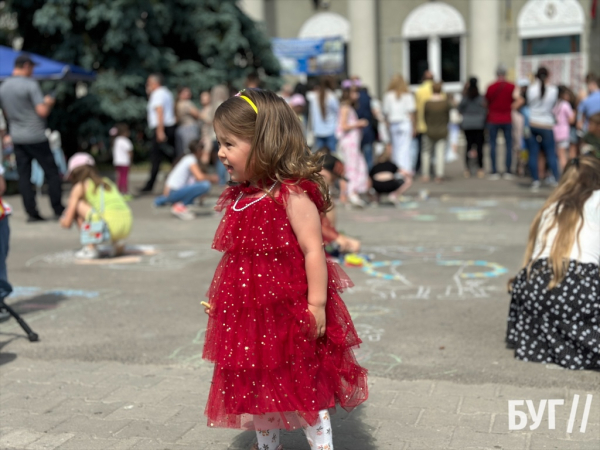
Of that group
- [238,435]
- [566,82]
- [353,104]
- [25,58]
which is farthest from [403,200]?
[566,82]

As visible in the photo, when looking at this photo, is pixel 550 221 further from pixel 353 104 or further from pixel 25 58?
pixel 353 104

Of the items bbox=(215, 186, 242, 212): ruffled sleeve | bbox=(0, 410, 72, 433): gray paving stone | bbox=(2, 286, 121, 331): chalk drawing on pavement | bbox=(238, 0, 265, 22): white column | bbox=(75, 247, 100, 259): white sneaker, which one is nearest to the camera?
bbox=(215, 186, 242, 212): ruffled sleeve

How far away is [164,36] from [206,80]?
1.78m

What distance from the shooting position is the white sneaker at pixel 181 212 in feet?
36.3

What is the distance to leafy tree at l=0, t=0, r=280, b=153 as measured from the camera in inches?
692

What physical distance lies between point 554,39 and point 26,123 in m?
19.8

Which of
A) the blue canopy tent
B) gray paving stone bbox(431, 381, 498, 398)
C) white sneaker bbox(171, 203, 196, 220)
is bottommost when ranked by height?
white sneaker bbox(171, 203, 196, 220)

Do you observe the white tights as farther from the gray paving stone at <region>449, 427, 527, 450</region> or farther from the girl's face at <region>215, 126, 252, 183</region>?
the girl's face at <region>215, 126, 252, 183</region>

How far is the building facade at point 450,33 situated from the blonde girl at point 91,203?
723 inches

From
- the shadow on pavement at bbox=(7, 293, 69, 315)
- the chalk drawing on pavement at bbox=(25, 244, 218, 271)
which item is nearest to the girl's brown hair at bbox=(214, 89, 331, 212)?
the shadow on pavement at bbox=(7, 293, 69, 315)

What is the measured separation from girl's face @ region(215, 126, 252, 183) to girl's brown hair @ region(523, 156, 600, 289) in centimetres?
223

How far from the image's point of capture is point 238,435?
3699 millimetres

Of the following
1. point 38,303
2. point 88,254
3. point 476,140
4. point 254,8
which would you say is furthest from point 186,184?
point 254,8

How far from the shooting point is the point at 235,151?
3.02 metres
